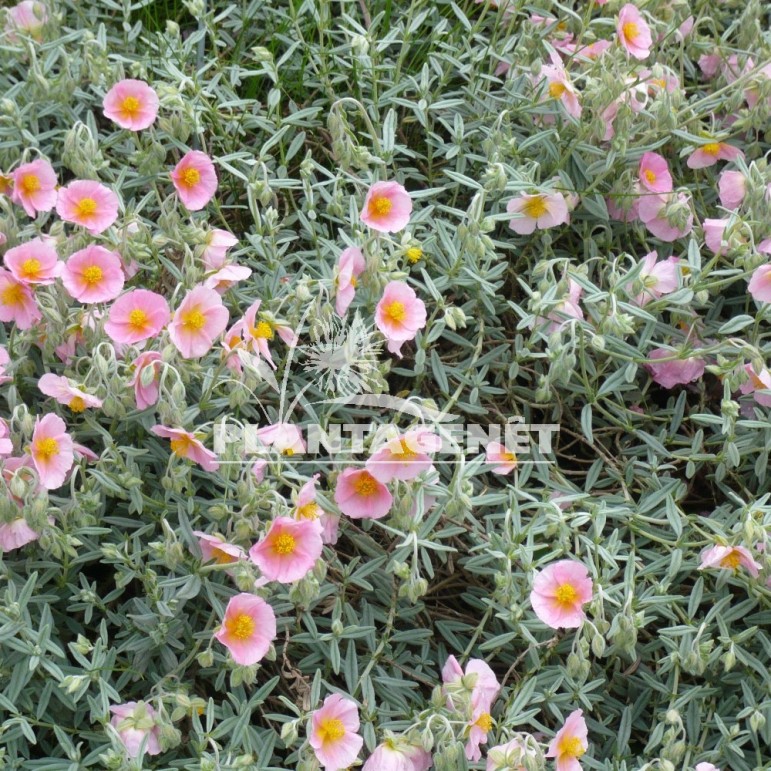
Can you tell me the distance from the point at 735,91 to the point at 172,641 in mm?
1992

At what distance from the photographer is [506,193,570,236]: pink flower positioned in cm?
277

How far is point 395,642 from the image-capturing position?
2465mm

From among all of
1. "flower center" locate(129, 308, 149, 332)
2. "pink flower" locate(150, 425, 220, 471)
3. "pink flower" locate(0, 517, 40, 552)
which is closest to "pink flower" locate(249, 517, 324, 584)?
"pink flower" locate(150, 425, 220, 471)

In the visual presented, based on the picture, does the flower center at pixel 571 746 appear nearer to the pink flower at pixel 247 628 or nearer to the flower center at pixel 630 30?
the pink flower at pixel 247 628

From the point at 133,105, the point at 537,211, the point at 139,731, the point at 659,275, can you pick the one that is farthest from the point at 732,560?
the point at 133,105

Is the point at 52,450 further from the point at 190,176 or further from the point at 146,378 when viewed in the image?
the point at 190,176

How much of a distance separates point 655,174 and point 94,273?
1486 millimetres

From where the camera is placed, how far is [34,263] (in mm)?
2467

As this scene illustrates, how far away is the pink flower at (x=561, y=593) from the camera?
2230 mm

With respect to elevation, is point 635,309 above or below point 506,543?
above

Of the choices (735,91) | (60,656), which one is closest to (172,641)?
(60,656)

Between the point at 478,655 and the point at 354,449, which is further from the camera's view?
the point at 478,655

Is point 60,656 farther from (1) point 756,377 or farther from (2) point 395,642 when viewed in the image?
(1) point 756,377

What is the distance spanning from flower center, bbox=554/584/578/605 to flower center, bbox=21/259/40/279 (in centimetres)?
136
